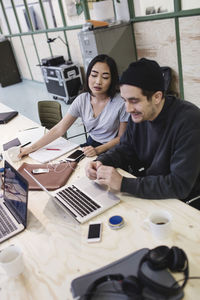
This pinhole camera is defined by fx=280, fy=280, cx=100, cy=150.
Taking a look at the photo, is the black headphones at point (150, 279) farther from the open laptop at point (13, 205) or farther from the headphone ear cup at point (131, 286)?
the open laptop at point (13, 205)

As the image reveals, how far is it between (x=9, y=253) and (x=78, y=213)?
0.38m

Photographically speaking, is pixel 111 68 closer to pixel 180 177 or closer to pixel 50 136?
pixel 50 136

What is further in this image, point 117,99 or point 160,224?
point 117,99

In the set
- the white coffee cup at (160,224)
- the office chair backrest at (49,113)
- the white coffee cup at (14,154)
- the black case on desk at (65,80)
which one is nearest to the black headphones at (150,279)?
the white coffee cup at (160,224)

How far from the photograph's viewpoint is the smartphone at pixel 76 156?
1902mm

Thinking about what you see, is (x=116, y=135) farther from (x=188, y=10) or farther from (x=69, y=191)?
(x=188, y=10)

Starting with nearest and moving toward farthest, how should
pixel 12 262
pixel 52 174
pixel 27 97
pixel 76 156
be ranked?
1. pixel 12 262
2. pixel 52 174
3. pixel 76 156
4. pixel 27 97

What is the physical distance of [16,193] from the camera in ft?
4.66

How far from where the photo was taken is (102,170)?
1466 mm

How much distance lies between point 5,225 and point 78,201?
1.24 ft

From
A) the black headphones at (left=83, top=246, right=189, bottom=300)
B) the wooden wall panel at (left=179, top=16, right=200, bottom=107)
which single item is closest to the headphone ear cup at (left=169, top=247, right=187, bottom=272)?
the black headphones at (left=83, top=246, right=189, bottom=300)

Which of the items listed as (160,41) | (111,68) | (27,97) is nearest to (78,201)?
(111,68)

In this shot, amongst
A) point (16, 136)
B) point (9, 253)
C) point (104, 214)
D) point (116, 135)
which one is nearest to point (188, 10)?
point (116, 135)

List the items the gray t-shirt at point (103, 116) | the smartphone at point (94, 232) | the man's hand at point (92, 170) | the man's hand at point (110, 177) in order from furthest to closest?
the gray t-shirt at point (103, 116) → the man's hand at point (92, 170) → the man's hand at point (110, 177) → the smartphone at point (94, 232)
